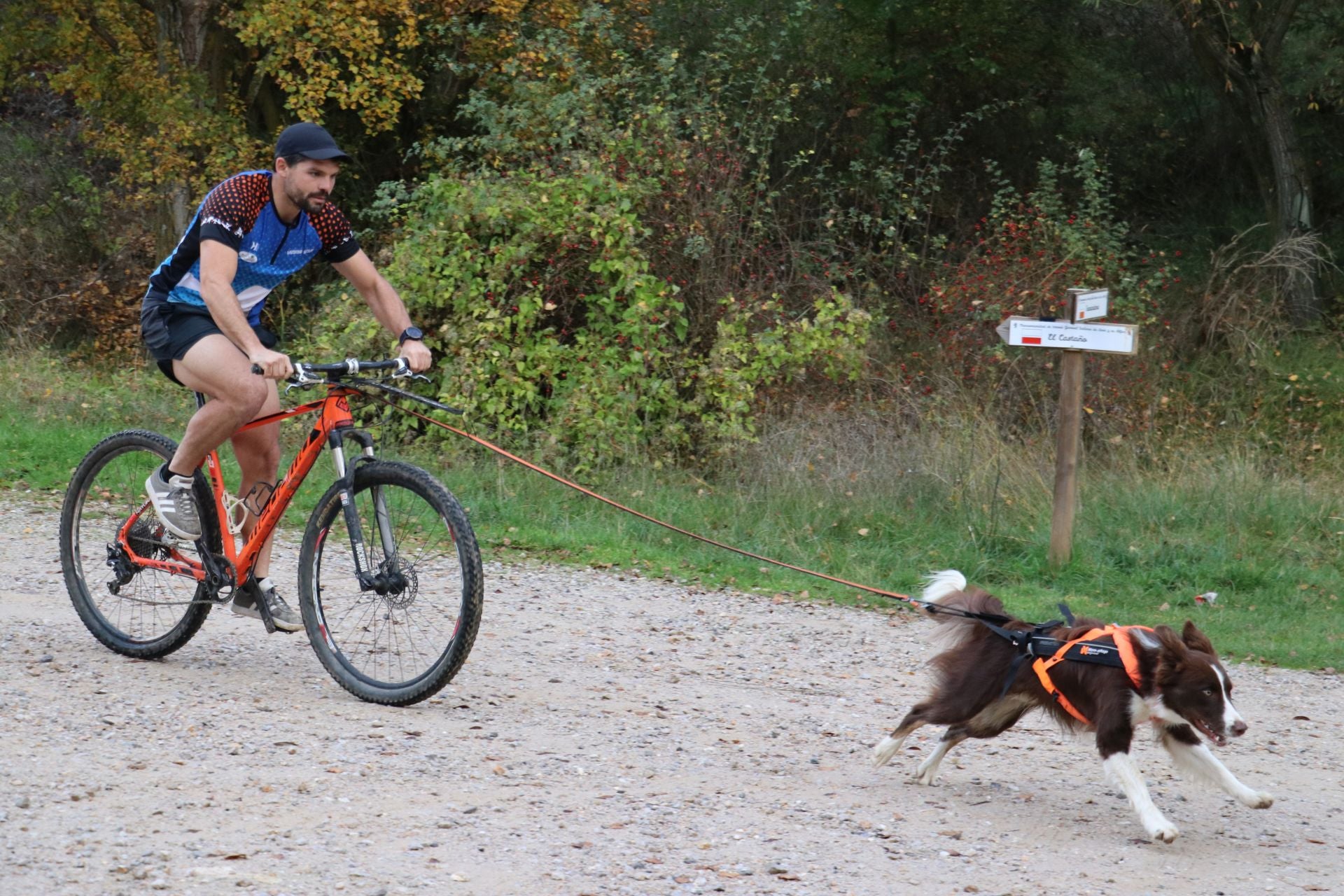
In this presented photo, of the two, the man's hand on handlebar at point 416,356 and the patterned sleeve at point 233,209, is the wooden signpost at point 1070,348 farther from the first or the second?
the patterned sleeve at point 233,209

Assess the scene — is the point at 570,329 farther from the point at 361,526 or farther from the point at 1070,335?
the point at 361,526

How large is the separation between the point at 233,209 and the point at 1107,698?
3.65 m

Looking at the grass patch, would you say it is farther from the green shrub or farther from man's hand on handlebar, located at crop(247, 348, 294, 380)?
man's hand on handlebar, located at crop(247, 348, 294, 380)

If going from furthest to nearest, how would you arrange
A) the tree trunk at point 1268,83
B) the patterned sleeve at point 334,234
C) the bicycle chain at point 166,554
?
the tree trunk at point 1268,83 → the bicycle chain at point 166,554 → the patterned sleeve at point 334,234

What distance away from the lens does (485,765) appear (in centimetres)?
494

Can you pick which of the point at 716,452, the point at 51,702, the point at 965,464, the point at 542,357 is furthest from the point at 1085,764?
the point at 542,357

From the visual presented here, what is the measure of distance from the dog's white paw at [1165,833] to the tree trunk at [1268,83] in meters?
15.0

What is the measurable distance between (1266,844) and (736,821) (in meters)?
1.75

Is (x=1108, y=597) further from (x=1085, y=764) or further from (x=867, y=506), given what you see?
(x=1085, y=764)

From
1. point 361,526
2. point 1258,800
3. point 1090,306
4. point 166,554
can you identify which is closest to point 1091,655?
point 1258,800

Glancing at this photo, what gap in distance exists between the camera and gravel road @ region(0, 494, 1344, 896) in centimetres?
407

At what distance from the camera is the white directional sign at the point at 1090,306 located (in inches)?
344

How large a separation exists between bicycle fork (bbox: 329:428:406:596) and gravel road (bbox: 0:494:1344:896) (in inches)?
19.9

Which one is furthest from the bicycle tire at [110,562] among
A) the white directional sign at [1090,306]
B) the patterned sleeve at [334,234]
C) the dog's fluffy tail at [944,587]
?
the white directional sign at [1090,306]
